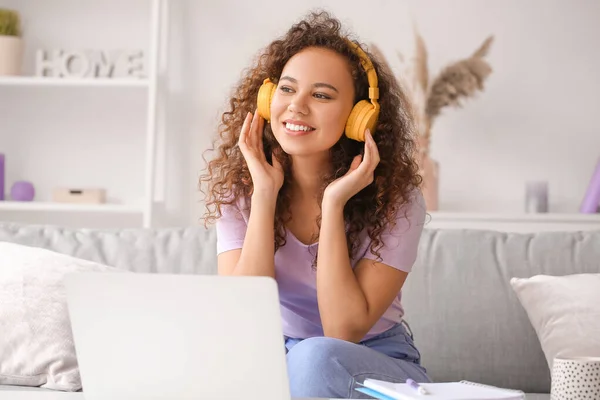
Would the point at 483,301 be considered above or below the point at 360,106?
below

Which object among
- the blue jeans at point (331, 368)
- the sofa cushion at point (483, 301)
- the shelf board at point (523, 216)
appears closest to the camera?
the blue jeans at point (331, 368)

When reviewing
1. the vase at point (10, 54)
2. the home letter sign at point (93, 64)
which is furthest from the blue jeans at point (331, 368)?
the vase at point (10, 54)

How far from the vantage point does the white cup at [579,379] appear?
1.15 m

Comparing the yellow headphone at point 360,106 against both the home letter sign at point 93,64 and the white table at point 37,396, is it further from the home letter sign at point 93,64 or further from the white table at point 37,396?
the home letter sign at point 93,64

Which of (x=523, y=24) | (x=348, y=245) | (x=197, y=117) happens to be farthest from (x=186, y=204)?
(x=348, y=245)

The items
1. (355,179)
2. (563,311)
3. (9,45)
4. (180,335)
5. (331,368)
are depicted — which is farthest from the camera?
(9,45)

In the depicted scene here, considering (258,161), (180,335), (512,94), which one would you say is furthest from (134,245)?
(512,94)

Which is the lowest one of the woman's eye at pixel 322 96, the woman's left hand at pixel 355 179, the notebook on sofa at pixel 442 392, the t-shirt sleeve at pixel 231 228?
the notebook on sofa at pixel 442 392

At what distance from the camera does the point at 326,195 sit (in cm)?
180

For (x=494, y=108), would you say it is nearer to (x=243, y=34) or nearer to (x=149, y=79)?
(x=243, y=34)

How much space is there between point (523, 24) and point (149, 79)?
1527mm

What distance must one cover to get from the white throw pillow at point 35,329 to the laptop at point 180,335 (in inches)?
33.4

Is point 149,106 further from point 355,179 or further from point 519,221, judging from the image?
point 355,179

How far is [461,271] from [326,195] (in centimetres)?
59
